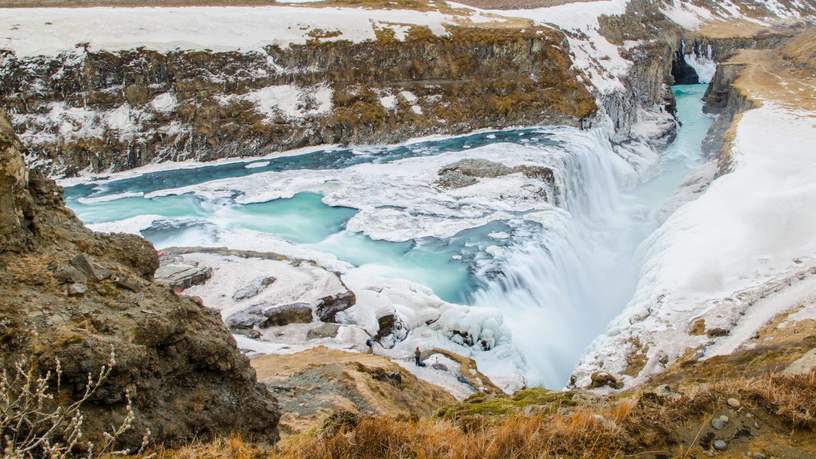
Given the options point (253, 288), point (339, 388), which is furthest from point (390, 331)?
point (339, 388)

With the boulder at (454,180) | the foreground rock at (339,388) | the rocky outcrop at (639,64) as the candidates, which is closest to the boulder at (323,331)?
the foreground rock at (339,388)

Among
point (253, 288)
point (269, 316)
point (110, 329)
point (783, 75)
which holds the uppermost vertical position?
point (783, 75)

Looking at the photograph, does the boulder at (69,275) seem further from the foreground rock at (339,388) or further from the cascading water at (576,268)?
the cascading water at (576,268)

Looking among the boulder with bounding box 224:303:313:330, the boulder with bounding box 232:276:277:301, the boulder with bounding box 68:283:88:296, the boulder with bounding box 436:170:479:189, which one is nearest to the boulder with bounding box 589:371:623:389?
the boulder with bounding box 224:303:313:330

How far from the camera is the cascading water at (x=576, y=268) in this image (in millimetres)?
20281

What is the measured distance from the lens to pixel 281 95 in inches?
1906

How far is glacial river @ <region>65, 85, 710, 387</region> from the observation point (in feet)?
72.2

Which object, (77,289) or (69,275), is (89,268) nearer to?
(69,275)

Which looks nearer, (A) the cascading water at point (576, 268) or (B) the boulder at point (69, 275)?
(B) the boulder at point (69, 275)

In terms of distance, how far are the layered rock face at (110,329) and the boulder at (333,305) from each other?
10.2 m

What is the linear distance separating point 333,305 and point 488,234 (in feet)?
39.3

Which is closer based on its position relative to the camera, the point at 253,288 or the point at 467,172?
the point at 253,288

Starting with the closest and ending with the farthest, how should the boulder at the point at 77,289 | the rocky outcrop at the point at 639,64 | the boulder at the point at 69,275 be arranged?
the boulder at the point at 77,289, the boulder at the point at 69,275, the rocky outcrop at the point at 639,64

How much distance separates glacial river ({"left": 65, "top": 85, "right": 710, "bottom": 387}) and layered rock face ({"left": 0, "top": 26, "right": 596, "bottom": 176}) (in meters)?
3.08
